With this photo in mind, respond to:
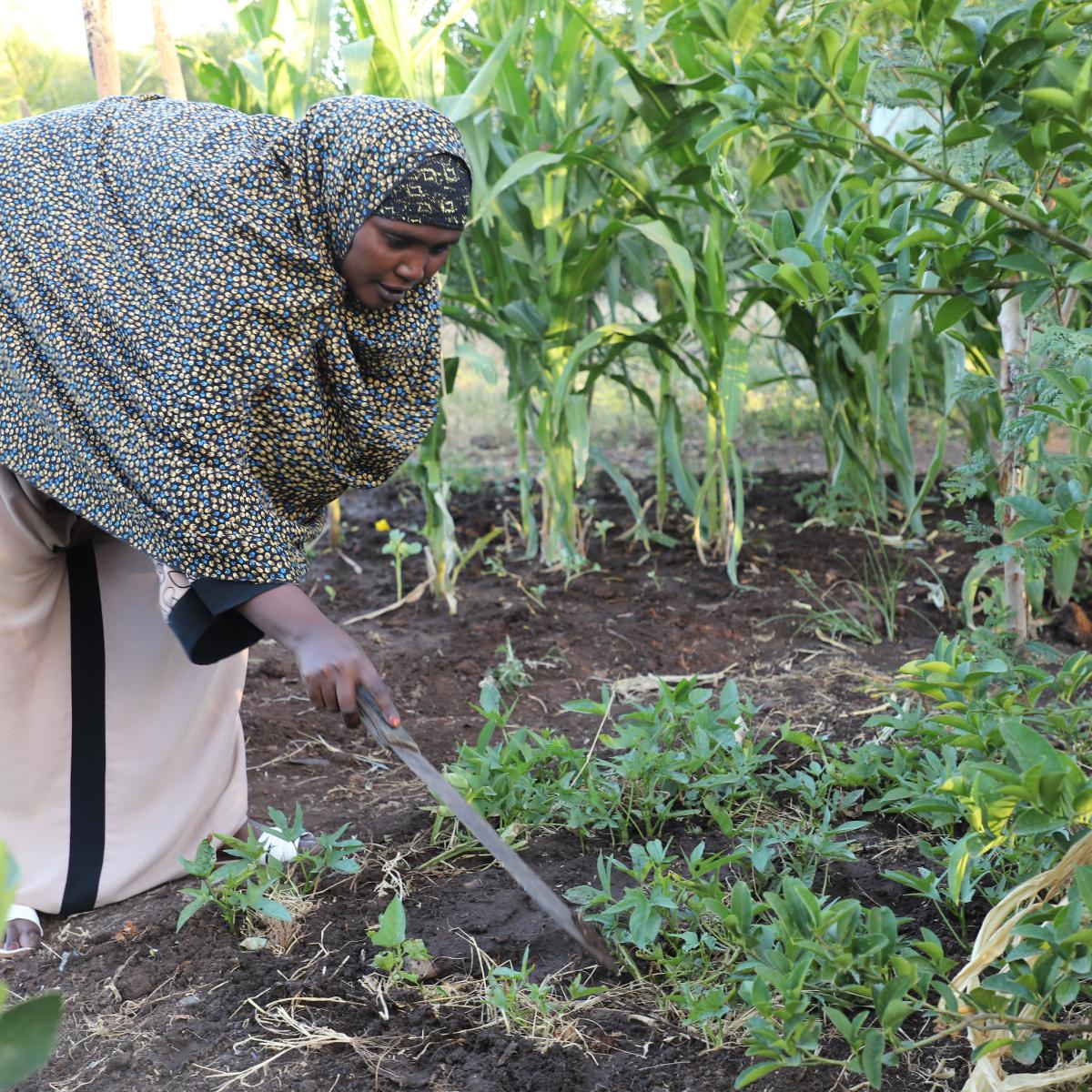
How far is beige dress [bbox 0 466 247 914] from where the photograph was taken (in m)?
1.90

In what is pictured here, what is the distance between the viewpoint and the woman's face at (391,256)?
1588 millimetres

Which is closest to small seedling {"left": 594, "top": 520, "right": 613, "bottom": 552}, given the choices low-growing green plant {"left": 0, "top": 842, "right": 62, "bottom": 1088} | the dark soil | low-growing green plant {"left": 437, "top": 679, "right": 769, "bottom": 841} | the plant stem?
the dark soil

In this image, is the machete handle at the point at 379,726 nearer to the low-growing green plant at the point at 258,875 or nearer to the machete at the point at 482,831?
the machete at the point at 482,831

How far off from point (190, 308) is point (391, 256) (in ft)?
0.91

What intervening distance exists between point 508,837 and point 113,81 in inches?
77.1

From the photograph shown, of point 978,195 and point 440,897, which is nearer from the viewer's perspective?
point 978,195

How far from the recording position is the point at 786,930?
4.11 feet

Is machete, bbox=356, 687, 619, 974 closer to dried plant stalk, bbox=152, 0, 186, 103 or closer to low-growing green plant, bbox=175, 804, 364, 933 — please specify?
low-growing green plant, bbox=175, 804, 364, 933

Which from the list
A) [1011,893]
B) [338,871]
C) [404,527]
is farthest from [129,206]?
[404,527]

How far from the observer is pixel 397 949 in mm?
1547

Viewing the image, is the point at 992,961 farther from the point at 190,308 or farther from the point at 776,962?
the point at 190,308

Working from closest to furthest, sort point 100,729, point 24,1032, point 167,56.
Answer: point 24,1032, point 100,729, point 167,56

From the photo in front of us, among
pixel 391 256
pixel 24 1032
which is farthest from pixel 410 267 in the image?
pixel 24 1032

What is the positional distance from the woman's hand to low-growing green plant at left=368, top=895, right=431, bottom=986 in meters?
0.25
